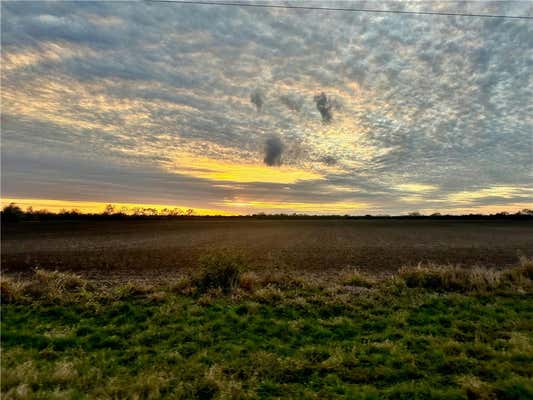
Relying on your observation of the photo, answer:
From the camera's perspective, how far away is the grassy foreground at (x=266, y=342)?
5480 millimetres

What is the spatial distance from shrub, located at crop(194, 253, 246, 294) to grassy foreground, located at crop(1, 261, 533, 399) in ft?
0.95

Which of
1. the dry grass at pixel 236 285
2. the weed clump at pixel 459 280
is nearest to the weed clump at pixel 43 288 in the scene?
the dry grass at pixel 236 285

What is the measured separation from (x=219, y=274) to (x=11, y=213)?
120520 millimetres

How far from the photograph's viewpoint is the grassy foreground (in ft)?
18.0

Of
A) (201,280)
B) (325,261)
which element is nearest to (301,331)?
(201,280)

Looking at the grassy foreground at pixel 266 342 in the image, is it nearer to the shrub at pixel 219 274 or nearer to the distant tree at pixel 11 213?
the shrub at pixel 219 274

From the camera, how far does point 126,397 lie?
5070mm

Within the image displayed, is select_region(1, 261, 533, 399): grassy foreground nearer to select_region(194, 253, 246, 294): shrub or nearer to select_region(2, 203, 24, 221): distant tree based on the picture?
select_region(194, 253, 246, 294): shrub

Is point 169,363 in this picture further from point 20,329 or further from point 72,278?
point 72,278

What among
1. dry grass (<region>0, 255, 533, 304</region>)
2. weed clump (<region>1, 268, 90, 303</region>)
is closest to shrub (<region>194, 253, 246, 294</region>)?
dry grass (<region>0, 255, 533, 304</region>)

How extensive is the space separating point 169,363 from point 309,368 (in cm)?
301

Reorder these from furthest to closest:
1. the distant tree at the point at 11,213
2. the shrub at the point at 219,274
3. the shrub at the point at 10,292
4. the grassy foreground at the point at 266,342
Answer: the distant tree at the point at 11,213
the shrub at the point at 219,274
the shrub at the point at 10,292
the grassy foreground at the point at 266,342

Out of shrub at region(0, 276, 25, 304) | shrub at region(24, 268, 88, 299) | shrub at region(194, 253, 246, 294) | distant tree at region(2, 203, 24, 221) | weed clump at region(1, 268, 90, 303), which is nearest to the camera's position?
shrub at region(0, 276, 25, 304)

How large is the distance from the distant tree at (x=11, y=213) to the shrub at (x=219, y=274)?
4665 inches
